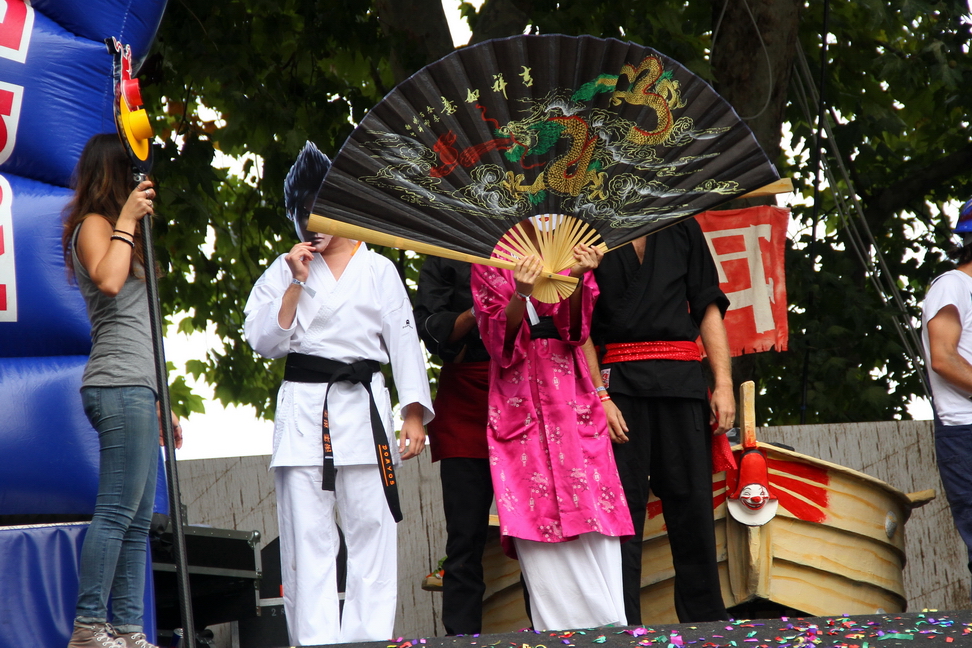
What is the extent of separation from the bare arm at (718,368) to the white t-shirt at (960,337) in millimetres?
804

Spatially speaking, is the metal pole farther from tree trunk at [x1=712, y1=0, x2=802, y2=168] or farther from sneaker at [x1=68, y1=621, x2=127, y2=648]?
tree trunk at [x1=712, y1=0, x2=802, y2=168]

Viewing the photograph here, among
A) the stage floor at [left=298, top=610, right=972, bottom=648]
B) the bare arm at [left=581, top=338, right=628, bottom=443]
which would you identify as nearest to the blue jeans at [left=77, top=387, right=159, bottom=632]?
the stage floor at [left=298, top=610, right=972, bottom=648]

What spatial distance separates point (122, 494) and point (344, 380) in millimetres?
767

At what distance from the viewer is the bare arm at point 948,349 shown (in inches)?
150

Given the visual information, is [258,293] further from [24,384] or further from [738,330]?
[738,330]

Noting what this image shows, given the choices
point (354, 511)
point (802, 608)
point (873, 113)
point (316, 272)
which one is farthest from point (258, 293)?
point (873, 113)

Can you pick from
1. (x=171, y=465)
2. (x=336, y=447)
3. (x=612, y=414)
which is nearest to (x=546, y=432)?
(x=612, y=414)

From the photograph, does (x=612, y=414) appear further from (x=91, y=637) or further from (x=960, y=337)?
(x=91, y=637)

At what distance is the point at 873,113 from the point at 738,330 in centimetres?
259

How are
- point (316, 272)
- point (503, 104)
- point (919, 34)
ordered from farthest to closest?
1. point (919, 34)
2. point (316, 272)
3. point (503, 104)

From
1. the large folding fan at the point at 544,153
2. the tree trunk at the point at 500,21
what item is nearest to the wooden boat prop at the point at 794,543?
the large folding fan at the point at 544,153

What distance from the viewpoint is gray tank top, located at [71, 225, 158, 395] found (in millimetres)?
2982

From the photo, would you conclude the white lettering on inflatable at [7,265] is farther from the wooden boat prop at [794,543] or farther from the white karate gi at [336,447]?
the wooden boat prop at [794,543]

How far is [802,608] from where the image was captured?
4.02 m
